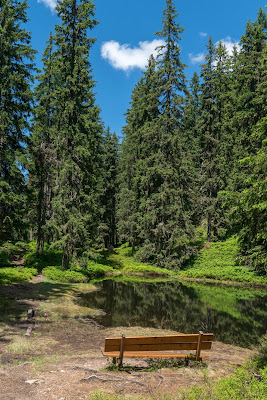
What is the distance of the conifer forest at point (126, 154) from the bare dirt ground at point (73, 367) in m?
5.55

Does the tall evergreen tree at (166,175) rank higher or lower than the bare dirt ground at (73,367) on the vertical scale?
higher

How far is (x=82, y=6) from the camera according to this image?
24.2 m

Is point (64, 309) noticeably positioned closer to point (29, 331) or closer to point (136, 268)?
point (29, 331)

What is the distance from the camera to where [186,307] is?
55.4ft

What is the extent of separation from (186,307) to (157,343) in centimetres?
981

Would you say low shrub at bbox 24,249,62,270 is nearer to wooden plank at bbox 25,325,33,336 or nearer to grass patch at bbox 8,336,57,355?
wooden plank at bbox 25,325,33,336

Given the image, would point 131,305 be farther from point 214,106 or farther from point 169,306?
point 214,106

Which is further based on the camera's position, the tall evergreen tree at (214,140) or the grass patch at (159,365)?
the tall evergreen tree at (214,140)

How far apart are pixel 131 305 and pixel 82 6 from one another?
24.8 metres

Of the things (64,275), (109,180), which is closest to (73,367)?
(64,275)

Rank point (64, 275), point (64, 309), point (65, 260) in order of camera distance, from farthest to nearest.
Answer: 1. point (65, 260)
2. point (64, 275)
3. point (64, 309)

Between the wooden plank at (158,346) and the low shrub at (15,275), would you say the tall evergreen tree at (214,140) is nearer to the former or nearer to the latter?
the low shrub at (15,275)

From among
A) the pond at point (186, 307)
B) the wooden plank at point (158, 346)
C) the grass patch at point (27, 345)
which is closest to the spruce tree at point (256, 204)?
the wooden plank at point (158, 346)

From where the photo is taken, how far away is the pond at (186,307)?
1320cm
